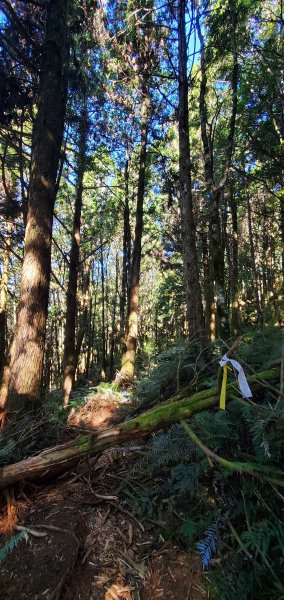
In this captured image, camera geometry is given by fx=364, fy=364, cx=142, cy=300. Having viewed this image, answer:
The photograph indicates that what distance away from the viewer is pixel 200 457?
3.04 m

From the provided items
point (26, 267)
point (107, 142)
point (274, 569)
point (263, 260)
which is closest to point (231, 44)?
point (107, 142)

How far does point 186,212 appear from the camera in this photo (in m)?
7.85

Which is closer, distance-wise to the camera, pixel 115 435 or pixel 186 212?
pixel 115 435

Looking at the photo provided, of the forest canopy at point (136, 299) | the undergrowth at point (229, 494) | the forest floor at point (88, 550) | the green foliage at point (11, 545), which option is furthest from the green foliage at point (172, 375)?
the green foliage at point (11, 545)

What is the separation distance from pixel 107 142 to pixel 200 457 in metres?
10.9

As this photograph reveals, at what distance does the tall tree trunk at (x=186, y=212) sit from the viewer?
7.51 m

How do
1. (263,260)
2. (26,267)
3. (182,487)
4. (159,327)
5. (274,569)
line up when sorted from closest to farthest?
1. (274,569)
2. (182,487)
3. (26,267)
4. (263,260)
5. (159,327)

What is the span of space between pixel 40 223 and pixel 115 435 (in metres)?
3.48

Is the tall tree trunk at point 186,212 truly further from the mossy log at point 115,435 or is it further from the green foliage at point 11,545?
the green foliage at point 11,545

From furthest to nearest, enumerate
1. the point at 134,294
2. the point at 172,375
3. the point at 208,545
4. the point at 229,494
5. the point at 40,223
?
1. the point at 134,294
2. the point at 40,223
3. the point at 172,375
4. the point at 229,494
5. the point at 208,545

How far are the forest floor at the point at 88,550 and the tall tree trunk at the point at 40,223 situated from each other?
5.11 ft

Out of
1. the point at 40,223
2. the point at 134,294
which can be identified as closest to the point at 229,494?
the point at 40,223

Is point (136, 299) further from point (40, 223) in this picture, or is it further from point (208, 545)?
point (208, 545)

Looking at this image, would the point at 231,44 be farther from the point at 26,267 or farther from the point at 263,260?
the point at 263,260
